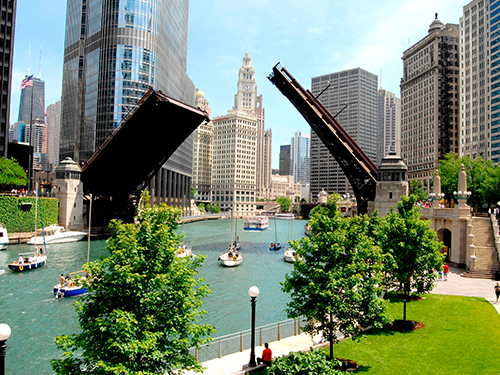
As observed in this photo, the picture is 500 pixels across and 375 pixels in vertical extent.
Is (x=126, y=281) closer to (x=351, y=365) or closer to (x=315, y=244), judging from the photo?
(x=315, y=244)

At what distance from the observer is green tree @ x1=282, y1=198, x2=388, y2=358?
13.2 m

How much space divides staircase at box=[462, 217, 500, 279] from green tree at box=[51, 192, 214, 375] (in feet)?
86.2

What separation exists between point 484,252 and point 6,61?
85958mm

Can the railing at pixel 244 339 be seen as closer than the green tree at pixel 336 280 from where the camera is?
No

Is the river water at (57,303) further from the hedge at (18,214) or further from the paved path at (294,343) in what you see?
the hedge at (18,214)

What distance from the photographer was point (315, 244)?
14.1 metres

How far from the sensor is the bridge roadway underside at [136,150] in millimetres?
42688

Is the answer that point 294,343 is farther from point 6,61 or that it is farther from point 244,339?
point 6,61

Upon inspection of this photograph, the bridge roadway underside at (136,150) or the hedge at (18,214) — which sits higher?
the bridge roadway underside at (136,150)

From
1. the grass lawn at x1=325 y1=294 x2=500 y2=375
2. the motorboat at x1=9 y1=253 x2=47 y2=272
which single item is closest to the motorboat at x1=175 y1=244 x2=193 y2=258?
the grass lawn at x1=325 y1=294 x2=500 y2=375

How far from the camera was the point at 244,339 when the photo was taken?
16562 mm

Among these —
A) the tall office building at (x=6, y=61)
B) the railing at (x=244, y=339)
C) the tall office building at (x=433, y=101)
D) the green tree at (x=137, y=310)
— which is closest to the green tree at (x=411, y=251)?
the railing at (x=244, y=339)

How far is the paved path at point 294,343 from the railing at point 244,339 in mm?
390

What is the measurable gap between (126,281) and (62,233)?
167 ft
